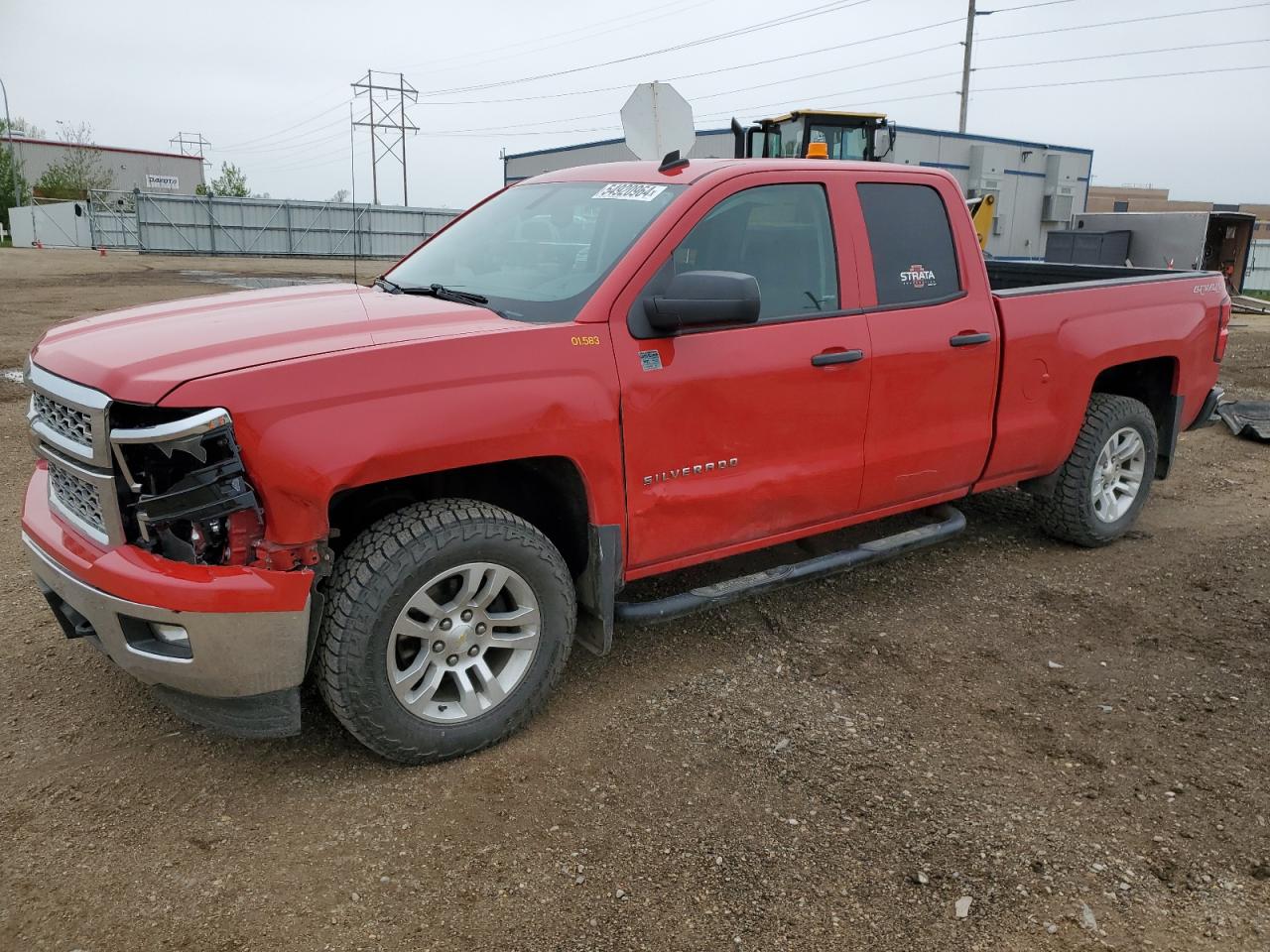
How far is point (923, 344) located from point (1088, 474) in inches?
62.9

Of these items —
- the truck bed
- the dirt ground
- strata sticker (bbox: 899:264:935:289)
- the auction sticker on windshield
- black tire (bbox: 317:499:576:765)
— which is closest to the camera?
the dirt ground

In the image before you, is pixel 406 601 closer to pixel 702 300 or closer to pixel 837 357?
pixel 702 300

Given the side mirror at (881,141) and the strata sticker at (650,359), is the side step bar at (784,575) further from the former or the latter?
Result: the side mirror at (881,141)

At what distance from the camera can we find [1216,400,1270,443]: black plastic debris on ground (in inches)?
326

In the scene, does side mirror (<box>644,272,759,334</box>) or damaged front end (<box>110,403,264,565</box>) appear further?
side mirror (<box>644,272,759,334</box>)

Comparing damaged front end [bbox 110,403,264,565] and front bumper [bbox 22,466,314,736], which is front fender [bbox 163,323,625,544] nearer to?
damaged front end [bbox 110,403,264,565]

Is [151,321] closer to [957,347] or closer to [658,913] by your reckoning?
[658,913]

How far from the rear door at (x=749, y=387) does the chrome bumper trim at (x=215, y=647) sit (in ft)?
3.98

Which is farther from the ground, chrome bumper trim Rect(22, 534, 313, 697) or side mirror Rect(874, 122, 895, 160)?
side mirror Rect(874, 122, 895, 160)

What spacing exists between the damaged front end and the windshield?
1120mm

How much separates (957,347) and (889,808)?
2139 millimetres

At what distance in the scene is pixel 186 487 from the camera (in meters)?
2.74

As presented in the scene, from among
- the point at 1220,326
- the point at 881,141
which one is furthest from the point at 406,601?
the point at 881,141

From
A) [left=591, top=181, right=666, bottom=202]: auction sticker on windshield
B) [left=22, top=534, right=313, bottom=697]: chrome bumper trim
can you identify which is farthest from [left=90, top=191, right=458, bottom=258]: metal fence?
[left=22, top=534, right=313, bottom=697]: chrome bumper trim
